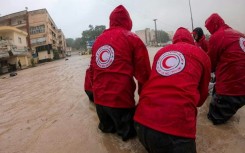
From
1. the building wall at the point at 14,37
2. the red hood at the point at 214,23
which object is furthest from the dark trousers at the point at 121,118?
the building wall at the point at 14,37

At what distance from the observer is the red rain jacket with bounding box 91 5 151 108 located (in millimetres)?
2598

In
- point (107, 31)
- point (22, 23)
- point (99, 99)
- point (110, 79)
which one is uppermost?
point (22, 23)

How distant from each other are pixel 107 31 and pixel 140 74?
0.68 metres

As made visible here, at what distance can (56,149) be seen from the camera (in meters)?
2.78

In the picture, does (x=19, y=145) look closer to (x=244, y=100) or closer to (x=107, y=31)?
(x=107, y=31)

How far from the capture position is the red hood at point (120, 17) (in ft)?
9.53

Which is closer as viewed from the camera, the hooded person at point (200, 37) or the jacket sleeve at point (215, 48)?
the jacket sleeve at point (215, 48)

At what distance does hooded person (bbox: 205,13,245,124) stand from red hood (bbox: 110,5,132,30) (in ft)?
4.06

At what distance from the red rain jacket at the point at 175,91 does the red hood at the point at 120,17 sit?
922mm

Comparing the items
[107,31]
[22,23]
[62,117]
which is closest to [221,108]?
[107,31]

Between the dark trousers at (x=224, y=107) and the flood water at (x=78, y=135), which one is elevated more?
the dark trousers at (x=224, y=107)

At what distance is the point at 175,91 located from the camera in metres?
1.92

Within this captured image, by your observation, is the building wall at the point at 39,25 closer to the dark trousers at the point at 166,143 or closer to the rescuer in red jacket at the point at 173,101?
the rescuer in red jacket at the point at 173,101

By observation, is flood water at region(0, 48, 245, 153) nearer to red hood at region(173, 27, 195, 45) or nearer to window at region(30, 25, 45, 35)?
red hood at region(173, 27, 195, 45)
